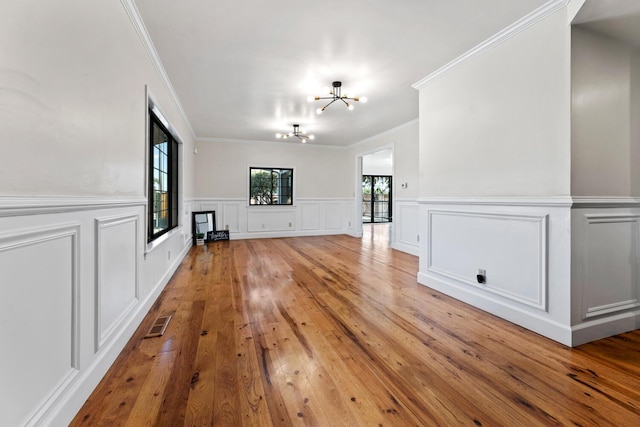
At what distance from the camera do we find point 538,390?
155 centimetres

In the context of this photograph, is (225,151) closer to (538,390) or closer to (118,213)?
(118,213)

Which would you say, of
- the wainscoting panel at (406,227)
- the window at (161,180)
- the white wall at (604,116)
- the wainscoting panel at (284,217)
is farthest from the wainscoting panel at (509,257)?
the wainscoting panel at (284,217)

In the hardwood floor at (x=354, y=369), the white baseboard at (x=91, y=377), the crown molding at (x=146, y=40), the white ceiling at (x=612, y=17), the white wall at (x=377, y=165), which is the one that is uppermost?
the white wall at (x=377, y=165)

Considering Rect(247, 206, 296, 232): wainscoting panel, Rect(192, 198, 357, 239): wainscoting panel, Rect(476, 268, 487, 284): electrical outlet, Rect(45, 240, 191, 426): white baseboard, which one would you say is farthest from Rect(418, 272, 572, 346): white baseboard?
Rect(247, 206, 296, 232): wainscoting panel

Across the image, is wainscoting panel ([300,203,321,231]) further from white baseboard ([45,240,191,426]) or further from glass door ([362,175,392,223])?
white baseboard ([45,240,191,426])

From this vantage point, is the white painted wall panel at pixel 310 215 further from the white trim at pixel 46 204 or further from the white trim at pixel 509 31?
the white trim at pixel 46 204

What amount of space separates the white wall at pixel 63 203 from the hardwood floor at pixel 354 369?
315 millimetres

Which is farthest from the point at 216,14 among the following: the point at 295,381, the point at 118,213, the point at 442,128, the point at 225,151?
the point at 225,151

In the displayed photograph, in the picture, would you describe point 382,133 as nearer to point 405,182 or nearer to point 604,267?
point 405,182

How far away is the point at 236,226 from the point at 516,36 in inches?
248

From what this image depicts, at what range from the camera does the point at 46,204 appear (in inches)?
44.7

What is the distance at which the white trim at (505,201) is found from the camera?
6.74 feet

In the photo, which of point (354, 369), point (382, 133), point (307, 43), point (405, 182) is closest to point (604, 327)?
point (354, 369)

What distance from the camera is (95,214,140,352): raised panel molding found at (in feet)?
5.32
